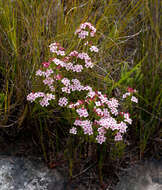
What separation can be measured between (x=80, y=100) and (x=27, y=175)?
531 millimetres

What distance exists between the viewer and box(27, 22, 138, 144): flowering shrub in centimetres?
129

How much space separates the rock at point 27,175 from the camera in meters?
1.42

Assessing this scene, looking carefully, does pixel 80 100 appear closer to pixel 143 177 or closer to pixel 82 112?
pixel 82 112

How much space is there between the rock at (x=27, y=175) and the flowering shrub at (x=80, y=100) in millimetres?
312

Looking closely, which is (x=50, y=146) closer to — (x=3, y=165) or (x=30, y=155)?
(x=30, y=155)

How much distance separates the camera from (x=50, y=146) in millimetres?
1574

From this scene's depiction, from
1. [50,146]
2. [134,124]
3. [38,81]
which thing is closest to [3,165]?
[50,146]

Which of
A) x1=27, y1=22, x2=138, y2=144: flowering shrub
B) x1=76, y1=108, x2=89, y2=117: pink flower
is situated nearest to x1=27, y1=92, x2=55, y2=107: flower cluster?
x1=27, y1=22, x2=138, y2=144: flowering shrub

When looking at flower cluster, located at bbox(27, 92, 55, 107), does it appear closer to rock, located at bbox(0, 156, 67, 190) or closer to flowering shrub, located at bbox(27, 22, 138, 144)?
flowering shrub, located at bbox(27, 22, 138, 144)

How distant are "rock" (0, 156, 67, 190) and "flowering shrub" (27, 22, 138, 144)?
312 millimetres

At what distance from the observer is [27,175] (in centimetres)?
146

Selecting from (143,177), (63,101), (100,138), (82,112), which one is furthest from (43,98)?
(143,177)

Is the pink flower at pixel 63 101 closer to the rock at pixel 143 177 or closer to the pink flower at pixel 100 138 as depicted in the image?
the pink flower at pixel 100 138

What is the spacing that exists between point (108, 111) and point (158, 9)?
0.74 m
